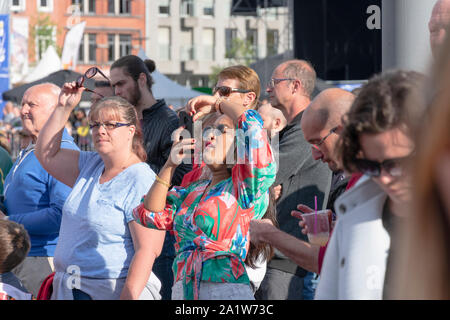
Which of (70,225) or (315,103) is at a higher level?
(315,103)

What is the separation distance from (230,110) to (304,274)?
5.67ft

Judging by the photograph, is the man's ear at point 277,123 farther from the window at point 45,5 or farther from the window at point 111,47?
the window at point 111,47

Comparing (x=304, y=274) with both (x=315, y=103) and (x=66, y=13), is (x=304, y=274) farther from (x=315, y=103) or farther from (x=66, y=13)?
(x=66, y=13)

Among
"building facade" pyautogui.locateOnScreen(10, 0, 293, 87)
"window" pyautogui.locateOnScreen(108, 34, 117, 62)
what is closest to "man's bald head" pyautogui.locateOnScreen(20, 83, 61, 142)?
"building facade" pyautogui.locateOnScreen(10, 0, 293, 87)

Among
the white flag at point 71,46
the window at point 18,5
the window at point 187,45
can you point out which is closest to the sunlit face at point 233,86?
the white flag at point 71,46

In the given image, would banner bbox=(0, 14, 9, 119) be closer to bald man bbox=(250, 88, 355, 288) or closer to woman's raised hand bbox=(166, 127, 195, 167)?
woman's raised hand bbox=(166, 127, 195, 167)

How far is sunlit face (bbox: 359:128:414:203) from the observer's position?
5.82 ft

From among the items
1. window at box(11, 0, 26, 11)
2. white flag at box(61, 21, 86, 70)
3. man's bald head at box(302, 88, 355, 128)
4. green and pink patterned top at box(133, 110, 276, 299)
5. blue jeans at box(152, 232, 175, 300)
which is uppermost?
window at box(11, 0, 26, 11)

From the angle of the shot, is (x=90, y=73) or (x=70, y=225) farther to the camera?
(x=90, y=73)

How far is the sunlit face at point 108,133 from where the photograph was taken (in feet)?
12.0

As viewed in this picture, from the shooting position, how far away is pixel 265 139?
9.72 feet

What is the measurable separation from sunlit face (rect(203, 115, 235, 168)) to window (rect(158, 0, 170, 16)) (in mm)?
57678
